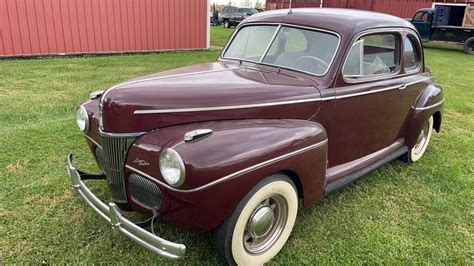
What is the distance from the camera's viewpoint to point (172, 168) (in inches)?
84.6

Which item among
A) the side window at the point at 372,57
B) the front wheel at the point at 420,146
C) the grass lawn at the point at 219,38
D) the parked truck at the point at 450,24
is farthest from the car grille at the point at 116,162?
the parked truck at the point at 450,24

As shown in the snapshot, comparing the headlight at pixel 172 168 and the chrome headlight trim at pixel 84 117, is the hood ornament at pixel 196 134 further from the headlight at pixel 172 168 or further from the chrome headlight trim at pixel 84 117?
the chrome headlight trim at pixel 84 117

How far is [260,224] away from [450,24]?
18.0m

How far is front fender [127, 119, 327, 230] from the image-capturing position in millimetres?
2137

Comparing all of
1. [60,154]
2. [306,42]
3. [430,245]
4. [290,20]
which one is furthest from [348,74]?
[60,154]

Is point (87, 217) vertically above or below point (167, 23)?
below

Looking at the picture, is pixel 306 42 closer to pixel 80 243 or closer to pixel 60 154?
pixel 80 243

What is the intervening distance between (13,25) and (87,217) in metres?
8.60

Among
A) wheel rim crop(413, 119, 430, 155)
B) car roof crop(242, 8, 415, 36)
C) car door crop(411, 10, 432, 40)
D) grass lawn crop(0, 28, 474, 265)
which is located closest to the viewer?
grass lawn crop(0, 28, 474, 265)

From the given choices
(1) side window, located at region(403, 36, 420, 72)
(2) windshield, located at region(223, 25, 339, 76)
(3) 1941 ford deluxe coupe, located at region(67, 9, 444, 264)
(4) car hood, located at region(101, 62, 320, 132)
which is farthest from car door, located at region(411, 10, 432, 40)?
(4) car hood, located at region(101, 62, 320, 132)

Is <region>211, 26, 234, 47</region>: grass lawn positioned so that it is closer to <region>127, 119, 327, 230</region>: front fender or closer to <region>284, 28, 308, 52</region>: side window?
<region>284, 28, 308, 52</region>: side window

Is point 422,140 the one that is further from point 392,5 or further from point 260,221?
point 392,5

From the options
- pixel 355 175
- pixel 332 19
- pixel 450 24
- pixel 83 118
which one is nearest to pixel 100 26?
pixel 83 118

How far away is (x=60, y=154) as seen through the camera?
4.17 metres
